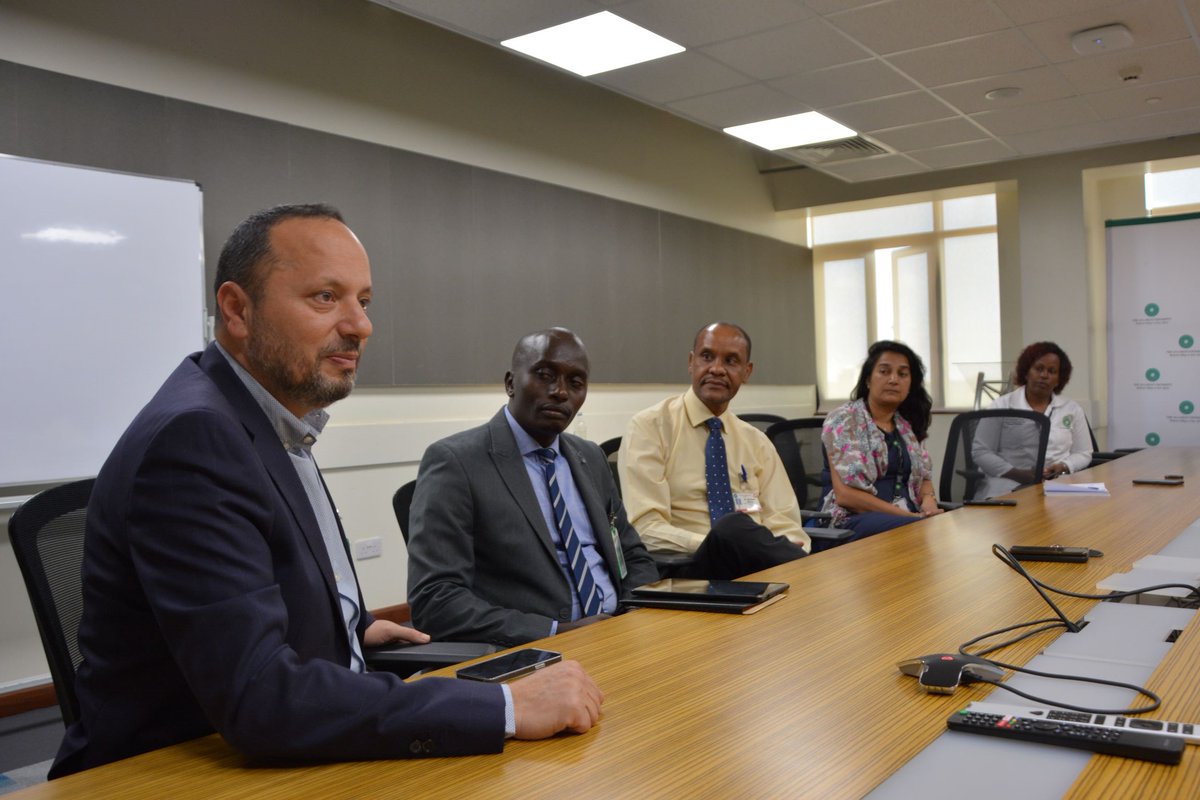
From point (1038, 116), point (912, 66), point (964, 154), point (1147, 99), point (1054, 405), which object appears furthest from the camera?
point (964, 154)

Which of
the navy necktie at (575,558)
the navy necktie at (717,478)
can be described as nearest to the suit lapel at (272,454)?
the navy necktie at (575,558)

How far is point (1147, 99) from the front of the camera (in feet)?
19.1

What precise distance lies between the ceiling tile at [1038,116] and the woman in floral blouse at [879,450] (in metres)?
2.97

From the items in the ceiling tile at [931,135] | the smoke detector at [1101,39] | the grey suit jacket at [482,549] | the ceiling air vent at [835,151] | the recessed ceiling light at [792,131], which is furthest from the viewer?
the ceiling air vent at [835,151]

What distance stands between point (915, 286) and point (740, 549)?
269 inches

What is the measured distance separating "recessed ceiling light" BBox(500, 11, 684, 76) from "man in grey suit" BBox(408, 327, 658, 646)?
8.09 ft

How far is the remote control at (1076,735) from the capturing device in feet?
3.26

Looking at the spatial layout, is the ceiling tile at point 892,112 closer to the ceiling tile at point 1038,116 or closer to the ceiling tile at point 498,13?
the ceiling tile at point 1038,116

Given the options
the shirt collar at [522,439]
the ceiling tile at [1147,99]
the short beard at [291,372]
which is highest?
the ceiling tile at [1147,99]

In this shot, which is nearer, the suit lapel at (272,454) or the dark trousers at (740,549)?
the suit lapel at (272,454)

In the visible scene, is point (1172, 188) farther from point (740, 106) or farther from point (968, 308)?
point (740, 106)

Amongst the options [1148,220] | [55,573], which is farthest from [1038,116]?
[55,573]

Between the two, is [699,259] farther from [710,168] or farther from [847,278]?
[847,278]

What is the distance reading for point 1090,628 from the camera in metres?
1.60
